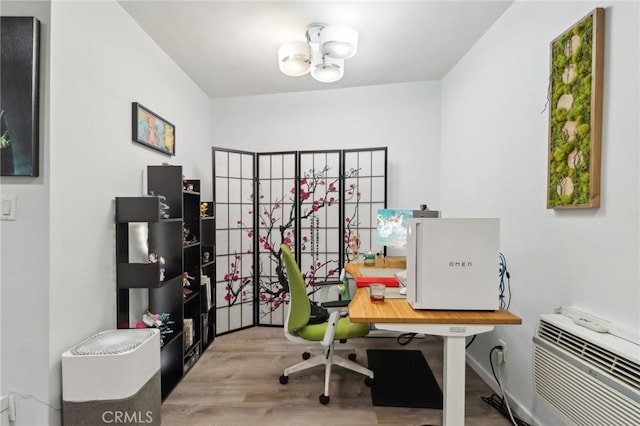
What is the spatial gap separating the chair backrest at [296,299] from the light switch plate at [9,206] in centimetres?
142

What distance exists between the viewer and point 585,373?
1.17 meters

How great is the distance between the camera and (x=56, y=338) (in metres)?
1.46

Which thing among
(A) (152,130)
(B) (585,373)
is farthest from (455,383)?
(A) (152,130)

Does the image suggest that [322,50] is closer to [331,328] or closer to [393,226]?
[393,226]

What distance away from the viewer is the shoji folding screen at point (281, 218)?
3.09m

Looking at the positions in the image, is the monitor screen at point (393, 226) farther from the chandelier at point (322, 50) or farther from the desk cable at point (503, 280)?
the chandelier at point (322, 50)

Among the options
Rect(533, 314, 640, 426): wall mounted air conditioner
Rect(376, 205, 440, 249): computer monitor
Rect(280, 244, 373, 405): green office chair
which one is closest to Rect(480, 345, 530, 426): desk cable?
Rect(533, 314, 640, 426): wall mounted air conditioner

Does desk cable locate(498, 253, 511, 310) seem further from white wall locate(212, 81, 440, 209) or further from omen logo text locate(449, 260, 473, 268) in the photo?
white wall locate(212, 81, 440, 209)

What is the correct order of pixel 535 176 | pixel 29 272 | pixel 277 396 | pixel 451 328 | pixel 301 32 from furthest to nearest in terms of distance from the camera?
1. pixel 301 32
2. pixel 277 396
3. pixel 535 176
4. pixel 29 272
5. pixel 451 328

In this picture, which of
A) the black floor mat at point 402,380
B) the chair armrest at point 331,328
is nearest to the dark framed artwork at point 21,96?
the chair armrest at point 331,328

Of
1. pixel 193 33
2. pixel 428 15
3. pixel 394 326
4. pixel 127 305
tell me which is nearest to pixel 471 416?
pixel 394 326

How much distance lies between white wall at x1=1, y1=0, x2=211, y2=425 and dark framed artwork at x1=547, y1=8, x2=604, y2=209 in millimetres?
2584

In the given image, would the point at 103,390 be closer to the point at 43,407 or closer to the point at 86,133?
the point at 43,407

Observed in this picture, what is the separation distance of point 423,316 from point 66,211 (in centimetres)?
190
